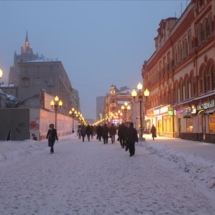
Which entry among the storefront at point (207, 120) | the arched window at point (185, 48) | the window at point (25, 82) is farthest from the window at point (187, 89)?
the window at point (25, 82)

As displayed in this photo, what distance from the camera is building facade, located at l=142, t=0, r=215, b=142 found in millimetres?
27734

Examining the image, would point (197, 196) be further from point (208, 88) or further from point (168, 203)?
point (208, 88)

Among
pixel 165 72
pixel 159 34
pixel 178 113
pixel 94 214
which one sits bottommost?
pixel 94 214

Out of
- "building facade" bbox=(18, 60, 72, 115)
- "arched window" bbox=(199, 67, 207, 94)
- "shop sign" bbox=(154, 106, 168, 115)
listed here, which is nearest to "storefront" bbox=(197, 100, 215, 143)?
"arched window" bbox=(199, 67, 207, 94)

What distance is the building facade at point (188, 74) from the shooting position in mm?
27734

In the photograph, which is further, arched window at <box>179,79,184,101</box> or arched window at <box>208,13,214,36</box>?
arched window at <box>179,79,184,101</box>

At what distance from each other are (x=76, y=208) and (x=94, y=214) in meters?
0.57

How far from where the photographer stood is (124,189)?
28.3 feet

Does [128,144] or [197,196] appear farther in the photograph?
[128,144]

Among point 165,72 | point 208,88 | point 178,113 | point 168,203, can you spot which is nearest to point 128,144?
point 168,203

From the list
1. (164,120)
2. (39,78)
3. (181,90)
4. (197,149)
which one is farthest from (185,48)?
(39,78)

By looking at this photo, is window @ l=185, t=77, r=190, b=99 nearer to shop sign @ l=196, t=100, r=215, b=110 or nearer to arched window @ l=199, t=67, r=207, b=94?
arched window @ l=199, t=67, r=207, b=94

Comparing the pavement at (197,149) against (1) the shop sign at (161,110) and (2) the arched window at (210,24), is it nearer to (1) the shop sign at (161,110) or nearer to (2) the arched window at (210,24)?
(2) the arched window at (210,24)

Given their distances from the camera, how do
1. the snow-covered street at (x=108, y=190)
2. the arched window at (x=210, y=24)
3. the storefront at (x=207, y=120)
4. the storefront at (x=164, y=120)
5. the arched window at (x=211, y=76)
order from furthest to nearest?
1. the storefront at (x=164, y=120)
2. the arched window at (x=211, y=76)
3. the arched window at (x=210, y=24)
4. the storefront at (x=207, y=120)
5. the snow-covered street at (x=108, y=190)
